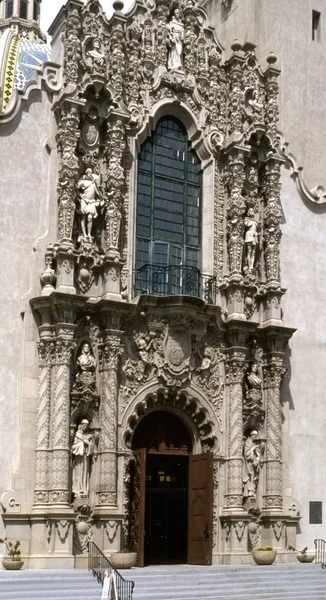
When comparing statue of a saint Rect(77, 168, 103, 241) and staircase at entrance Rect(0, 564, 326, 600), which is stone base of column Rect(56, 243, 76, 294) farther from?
staircase at entrance Rect(0, 564, 326, 600)

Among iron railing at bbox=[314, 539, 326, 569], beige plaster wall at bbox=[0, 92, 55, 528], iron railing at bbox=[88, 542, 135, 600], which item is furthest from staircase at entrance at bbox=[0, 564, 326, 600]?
beige plaster wall at bbox=[0, 92, 55, 528]

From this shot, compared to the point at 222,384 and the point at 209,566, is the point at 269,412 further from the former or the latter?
the point at 209,566

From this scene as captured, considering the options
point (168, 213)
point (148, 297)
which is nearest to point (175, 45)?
point (168, 213)

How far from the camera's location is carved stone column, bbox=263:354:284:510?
97.1 feet

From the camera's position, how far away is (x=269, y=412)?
3014 cm

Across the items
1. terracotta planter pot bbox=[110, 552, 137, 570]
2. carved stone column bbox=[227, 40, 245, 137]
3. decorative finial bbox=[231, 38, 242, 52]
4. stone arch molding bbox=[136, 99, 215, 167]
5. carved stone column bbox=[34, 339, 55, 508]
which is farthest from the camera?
decorative finial bbox=[231, 38, 242, 52]

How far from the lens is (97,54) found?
1145 inches

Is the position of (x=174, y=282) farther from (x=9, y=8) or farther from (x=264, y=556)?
(x=9, y=8)

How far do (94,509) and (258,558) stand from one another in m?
5.07

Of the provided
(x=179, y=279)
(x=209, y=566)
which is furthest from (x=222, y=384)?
(x=209, y=566)

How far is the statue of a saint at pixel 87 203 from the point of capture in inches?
1102

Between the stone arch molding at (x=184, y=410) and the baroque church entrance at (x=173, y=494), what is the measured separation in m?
0.34

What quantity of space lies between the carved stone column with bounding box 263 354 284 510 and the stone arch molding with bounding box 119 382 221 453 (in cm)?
177

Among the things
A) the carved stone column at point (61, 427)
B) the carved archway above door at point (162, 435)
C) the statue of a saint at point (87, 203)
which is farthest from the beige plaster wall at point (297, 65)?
the carved stone column at point (61, 427)
